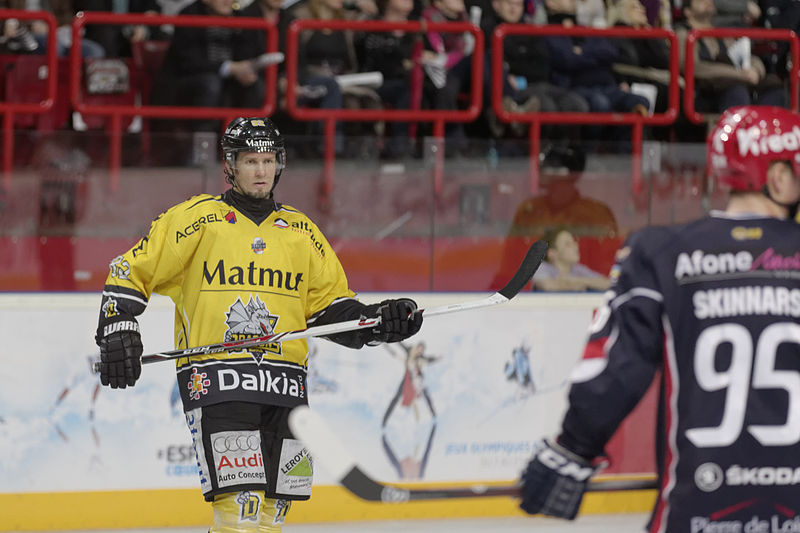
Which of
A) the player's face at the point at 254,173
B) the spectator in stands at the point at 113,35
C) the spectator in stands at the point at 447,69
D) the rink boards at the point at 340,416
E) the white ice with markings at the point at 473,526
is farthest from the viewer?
the spectator in stands at the point at 447,69

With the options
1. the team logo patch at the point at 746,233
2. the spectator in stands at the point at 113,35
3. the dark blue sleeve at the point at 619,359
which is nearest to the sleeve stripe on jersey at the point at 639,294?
the dark blue sleeve at the point at 619,359

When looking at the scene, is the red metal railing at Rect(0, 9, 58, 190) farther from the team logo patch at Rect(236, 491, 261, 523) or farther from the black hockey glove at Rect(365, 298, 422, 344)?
the team logo patch at Rect(236, 491, 261, 523)

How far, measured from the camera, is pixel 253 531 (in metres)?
3.40

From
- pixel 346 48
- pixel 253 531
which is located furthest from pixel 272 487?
pixel 346 48

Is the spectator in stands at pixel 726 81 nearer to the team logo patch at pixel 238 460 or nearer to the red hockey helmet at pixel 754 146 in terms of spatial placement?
the team logo patch at pixel 238 460

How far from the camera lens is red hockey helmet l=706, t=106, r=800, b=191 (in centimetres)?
213

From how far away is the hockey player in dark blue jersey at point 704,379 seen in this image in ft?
6.72

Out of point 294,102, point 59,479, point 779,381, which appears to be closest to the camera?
point 779,381

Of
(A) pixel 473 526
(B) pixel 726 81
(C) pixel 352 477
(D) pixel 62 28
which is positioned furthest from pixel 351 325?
(B) pixel 726 81

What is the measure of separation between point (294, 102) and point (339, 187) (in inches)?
21.5

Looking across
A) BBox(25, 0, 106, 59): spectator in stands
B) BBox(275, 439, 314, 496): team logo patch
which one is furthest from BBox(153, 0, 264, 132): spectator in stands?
BBox(275, 439, 314, 496): team logo patch

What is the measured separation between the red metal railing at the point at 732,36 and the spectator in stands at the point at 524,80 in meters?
0.57

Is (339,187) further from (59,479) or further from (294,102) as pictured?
(59,479)

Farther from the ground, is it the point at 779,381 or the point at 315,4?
the point at 315,4
